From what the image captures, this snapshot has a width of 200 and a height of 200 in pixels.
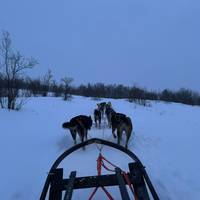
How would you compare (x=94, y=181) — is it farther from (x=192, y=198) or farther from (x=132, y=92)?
(x=132, y=92)

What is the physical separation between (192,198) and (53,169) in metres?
1.94

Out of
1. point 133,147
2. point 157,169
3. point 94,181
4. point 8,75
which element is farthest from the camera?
point 8,75

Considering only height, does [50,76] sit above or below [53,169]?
above

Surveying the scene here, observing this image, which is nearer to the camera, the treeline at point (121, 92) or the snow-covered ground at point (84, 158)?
the snow-covered ground at point (84, 158)

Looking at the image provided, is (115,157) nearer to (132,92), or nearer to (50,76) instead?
(132,92)

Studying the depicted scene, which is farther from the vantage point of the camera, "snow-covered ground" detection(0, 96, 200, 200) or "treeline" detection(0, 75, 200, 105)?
"treeline" detection(0, 75, 200, 105)

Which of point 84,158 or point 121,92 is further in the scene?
point 121,92

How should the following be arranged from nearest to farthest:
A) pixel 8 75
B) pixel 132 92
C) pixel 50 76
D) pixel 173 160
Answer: pixel 173 160, pixel 8 75, pixel 132 92, pixel 50 76

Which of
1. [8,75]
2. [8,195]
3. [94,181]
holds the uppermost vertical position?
[8,75]

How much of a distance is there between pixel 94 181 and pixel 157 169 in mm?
1960

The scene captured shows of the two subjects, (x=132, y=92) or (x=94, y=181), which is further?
(x=132, y=92)

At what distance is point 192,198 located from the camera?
374cm

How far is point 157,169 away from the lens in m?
4.94

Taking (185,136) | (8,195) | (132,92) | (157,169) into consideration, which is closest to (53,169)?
(8,195)
